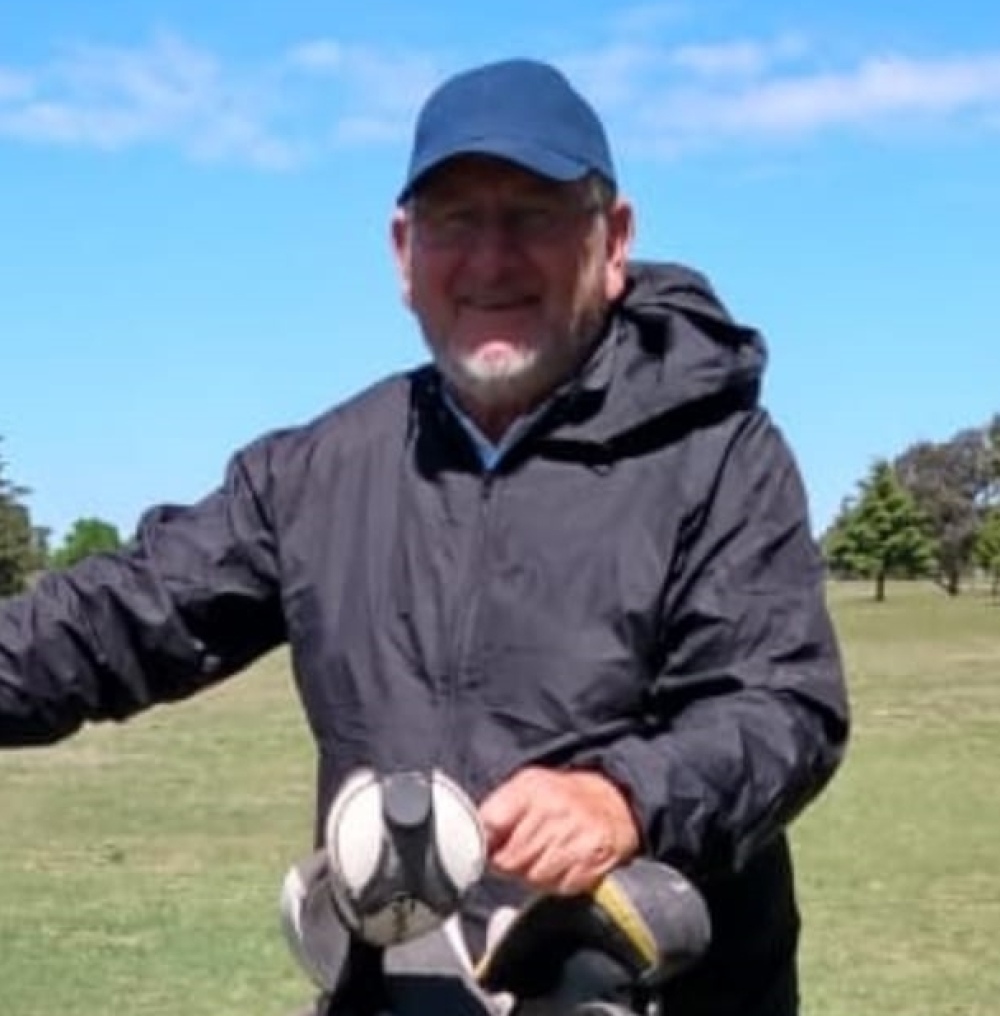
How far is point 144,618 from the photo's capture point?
347 cm

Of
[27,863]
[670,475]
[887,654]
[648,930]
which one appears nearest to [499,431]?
[670,475]

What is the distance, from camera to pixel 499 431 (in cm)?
332

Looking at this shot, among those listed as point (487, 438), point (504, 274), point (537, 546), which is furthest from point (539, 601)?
point (504, 274)

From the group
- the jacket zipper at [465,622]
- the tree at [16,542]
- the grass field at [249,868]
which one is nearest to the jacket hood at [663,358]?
the jacket zipper at [465,622]

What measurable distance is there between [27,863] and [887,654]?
3098cm

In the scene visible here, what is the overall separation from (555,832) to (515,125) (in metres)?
0.88

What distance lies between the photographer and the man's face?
10.3 feet

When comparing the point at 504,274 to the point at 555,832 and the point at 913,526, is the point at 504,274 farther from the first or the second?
the point at 913,526

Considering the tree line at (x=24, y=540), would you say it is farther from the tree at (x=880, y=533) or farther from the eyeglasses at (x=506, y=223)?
the eyeglasses at (x=506, y=223)

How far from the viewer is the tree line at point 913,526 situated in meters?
88.0

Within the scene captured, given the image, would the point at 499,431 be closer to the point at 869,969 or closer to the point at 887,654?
the point at 869,969

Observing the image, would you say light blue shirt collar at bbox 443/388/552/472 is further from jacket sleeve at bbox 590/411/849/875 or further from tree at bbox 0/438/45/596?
tree at bbox 0/438/45/596

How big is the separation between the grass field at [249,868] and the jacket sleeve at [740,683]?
Answer: 698 cm

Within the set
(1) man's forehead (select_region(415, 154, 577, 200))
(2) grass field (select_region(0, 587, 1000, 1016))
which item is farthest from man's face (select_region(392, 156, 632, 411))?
(2) grass field (select_region(0, 587, 1000, 1016))
